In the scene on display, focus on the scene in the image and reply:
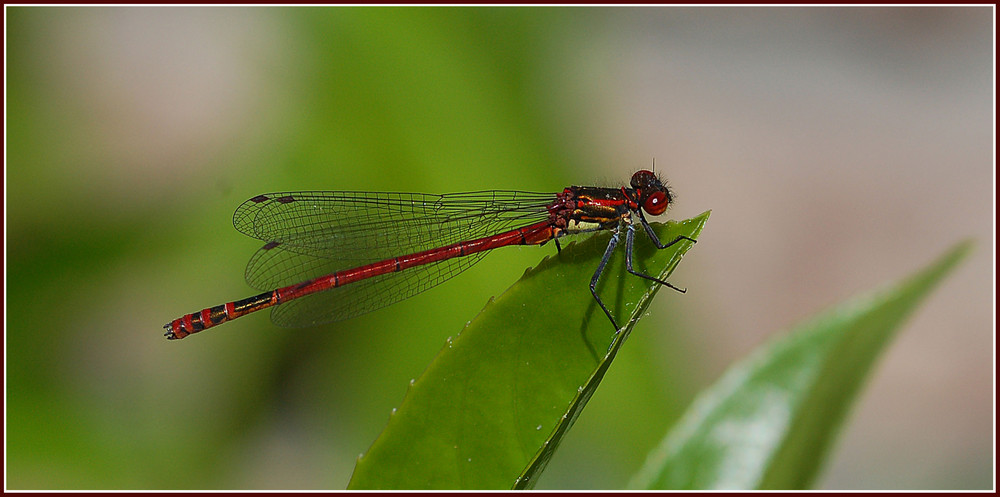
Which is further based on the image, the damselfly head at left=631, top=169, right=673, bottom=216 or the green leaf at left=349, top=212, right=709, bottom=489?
the damselfly head at left=631, top=169, right=673, bottom=216

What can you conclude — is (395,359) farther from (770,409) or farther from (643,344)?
(770,409)

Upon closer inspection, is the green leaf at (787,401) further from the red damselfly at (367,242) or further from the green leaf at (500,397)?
the red damselfly at (367,242)

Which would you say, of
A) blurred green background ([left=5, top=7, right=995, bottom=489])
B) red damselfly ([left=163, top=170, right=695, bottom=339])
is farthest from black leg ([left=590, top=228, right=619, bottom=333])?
blurred green background ([left=5, top=7, right=995, bottom=489])

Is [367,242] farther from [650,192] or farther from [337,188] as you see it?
[650,192]

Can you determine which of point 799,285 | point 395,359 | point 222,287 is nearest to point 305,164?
point 222,287

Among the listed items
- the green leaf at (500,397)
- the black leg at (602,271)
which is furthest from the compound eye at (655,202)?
the green leaf at (500,397)

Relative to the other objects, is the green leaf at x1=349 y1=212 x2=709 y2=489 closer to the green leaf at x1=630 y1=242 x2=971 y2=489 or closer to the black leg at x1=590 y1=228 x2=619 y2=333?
the black leg at x1=590 y1=228 x2=619 y2=333
